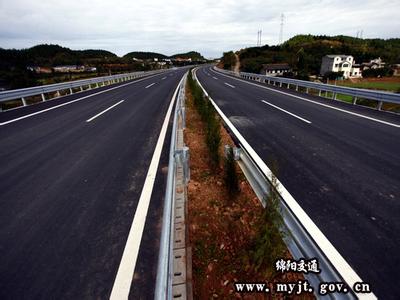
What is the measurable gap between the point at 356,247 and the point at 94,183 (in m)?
4.34

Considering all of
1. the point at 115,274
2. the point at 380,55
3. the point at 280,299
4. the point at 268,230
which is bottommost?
the point at 280,299

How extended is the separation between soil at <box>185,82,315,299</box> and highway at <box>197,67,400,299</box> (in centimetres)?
82

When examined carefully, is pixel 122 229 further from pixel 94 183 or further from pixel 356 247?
pixel 356 247

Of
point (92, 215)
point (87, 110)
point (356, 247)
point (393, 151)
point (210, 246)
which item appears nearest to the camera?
point (356, 247)

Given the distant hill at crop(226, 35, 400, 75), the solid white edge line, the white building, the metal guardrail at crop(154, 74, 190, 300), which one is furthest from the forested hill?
the white building

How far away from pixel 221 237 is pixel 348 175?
303 centimetres

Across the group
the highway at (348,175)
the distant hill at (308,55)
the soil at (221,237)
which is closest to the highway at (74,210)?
Answer: the soil at (221,237)

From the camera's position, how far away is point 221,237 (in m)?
3.17

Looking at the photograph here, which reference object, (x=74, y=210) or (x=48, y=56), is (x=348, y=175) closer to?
(x=74, y=210)

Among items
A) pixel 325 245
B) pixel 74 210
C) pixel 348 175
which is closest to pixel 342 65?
pixel 348 175

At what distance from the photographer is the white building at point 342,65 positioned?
76625 mm

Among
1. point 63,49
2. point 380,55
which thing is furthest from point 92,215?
point 63,49

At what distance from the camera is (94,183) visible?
4.26m

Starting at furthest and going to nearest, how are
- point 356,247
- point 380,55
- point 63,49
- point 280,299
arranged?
point 63,49
point 380,55
point 356,247
point 280,299
